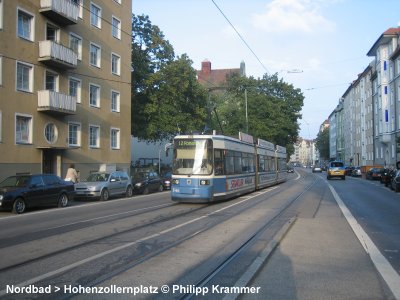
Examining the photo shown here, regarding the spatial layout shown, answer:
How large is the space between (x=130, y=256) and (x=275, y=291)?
3.02m

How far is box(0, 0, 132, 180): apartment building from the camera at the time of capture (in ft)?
77.7

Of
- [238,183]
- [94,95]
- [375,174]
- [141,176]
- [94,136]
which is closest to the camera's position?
[238,183]

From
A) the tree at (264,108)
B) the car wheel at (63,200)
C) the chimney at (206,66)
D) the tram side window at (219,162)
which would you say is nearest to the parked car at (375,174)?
the tree at (264,108)

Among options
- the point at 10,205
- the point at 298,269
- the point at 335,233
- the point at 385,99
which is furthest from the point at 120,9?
the point at 385,99

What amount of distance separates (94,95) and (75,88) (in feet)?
8.07

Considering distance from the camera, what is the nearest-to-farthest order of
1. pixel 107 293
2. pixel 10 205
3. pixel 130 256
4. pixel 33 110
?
pixel 107 293 < pixel 130 256 < pixel 10 205 < pixel 33 110

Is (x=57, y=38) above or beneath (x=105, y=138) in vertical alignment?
above

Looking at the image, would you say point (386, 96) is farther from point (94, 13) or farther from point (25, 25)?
point (25, 25)

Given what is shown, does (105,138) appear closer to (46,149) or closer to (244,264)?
(46,149)

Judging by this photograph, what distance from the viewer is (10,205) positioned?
51.5 feet

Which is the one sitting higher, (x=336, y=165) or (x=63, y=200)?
(x=336, y=165)

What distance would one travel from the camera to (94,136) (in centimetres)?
3170

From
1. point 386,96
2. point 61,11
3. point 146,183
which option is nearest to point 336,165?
point 386,96

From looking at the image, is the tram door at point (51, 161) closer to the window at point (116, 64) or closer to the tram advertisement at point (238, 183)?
the window at point (116, 64)
